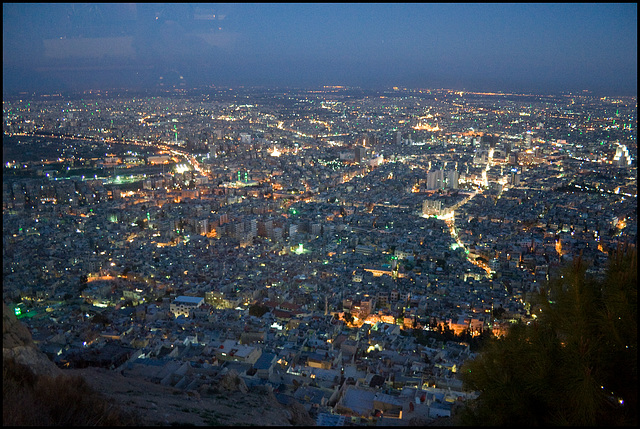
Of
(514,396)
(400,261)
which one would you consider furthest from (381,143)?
(514,396)

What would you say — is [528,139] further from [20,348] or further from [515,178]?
[20,348]

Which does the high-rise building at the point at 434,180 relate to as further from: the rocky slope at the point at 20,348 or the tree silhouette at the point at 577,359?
the tree silhouette at the point at 577,359

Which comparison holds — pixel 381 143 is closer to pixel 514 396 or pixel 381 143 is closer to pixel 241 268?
pixel 241 268

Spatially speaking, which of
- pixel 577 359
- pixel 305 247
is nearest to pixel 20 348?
pixel 577 359

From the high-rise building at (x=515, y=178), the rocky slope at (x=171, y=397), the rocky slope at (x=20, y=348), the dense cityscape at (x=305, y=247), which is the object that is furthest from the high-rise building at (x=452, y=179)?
the rocky slope at (x=20, y=348)

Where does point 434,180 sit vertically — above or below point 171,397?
below

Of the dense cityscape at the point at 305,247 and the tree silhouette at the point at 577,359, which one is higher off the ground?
the tree silhouette at the point at 577,359
